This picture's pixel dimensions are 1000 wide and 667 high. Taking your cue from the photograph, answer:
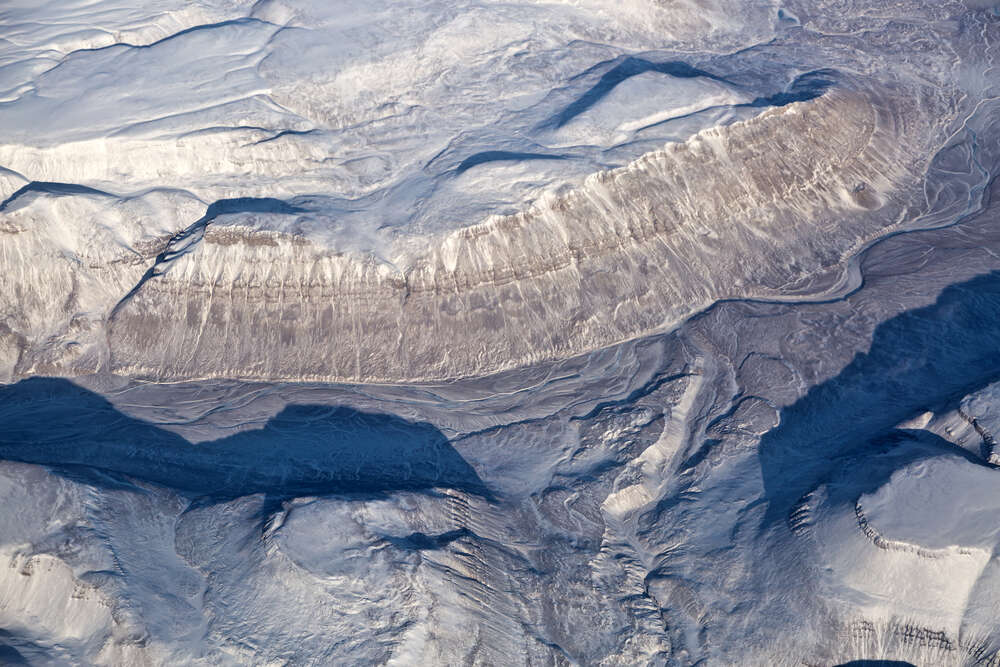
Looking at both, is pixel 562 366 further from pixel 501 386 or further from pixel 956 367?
pixel 956 367

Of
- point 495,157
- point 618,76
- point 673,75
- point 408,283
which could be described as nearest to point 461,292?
point 408,283

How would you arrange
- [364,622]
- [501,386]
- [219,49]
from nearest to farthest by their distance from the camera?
[364,622], [501,386], [219,49]

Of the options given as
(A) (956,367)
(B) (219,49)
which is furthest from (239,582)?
(B) (219,49)

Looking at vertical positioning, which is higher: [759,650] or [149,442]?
[149,442]

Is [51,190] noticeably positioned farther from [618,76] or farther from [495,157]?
[618,76]

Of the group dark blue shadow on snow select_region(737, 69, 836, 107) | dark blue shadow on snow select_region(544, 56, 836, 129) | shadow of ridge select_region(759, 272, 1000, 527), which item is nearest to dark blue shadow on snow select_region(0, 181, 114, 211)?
dark blue shadow on snow select_region(544, 56, 836, 129)

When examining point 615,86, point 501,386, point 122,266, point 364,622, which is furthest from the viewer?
point 615,86

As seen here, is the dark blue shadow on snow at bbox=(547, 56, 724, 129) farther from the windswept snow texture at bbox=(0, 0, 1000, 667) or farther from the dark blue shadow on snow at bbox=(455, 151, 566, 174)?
the dark blue shadow on snow at bbox=(455, 151, 566, 174)

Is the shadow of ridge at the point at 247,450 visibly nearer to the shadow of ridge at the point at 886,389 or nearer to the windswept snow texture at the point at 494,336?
the windswept snow texture at the point at 494,336
